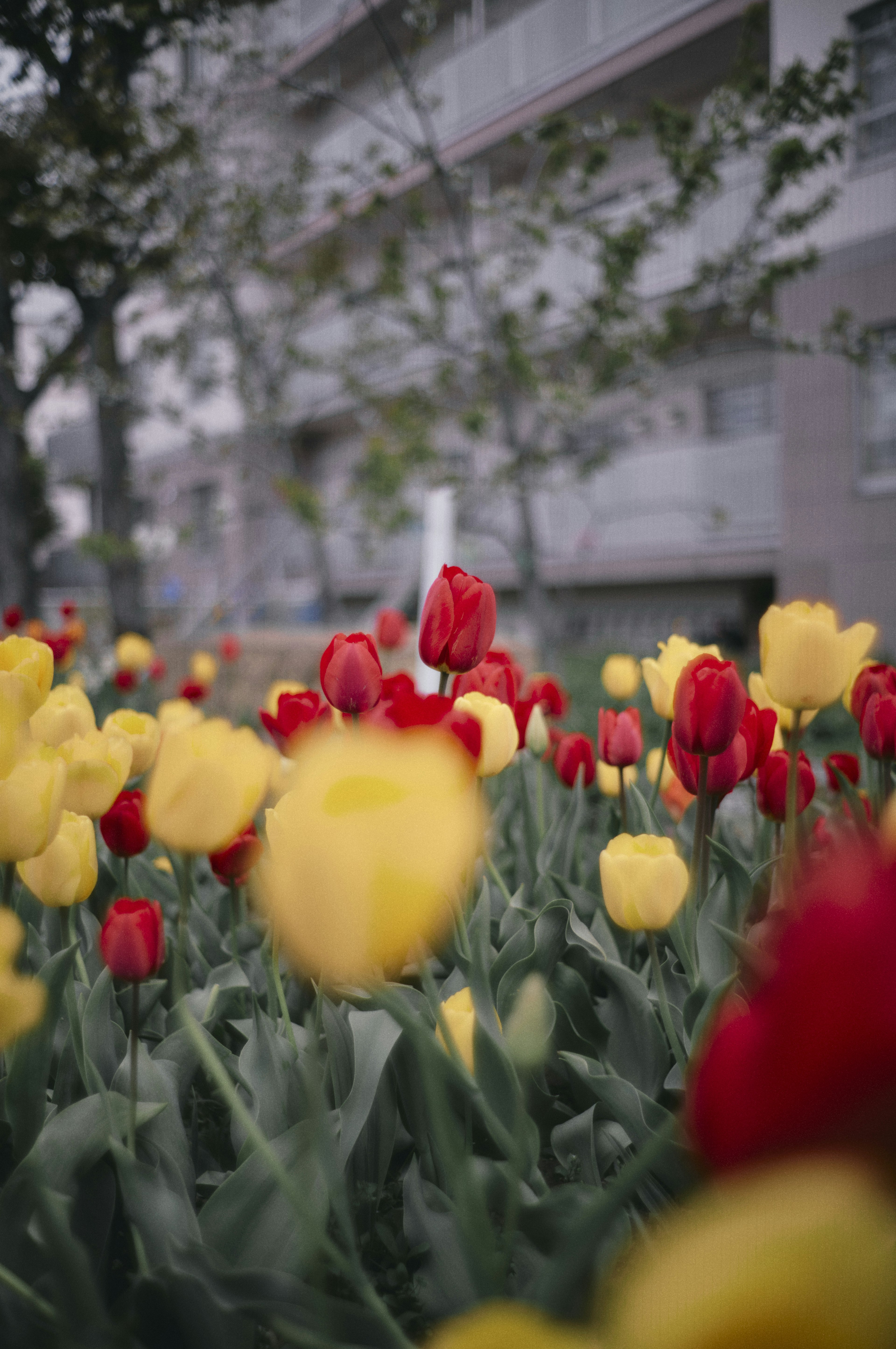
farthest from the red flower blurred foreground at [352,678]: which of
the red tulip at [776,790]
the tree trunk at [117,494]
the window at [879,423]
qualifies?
the window at [879,423]

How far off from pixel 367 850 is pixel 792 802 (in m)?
0.48

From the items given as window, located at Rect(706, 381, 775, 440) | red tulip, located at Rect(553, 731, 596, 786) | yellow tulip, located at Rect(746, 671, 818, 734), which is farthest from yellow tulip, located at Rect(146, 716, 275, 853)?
window, located at Rect(706, 381, 775, 440)

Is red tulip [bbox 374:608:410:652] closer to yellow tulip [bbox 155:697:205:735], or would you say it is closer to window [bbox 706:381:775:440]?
yellow tulip [bbox 155:697:205:735]

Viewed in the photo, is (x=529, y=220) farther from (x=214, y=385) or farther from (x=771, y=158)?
(x=214, y=385)

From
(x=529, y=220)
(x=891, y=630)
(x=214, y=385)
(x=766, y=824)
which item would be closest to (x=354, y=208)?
(x=529, y=220)

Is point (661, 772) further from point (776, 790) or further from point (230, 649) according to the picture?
point (230, 649)

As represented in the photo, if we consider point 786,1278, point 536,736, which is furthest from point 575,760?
point 786,1278

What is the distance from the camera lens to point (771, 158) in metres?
3.64

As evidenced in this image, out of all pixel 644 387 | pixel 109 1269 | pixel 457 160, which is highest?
pixel 457 160

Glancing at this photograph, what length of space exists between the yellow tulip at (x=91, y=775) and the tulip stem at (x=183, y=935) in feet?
0.25

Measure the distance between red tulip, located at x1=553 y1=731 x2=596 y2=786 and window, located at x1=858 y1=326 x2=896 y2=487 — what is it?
16.1 feet

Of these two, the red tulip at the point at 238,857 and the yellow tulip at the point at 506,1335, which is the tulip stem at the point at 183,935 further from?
the yellow tulip at the point at 506,1335

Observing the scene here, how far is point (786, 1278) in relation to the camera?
0.18m

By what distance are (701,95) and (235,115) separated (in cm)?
270
